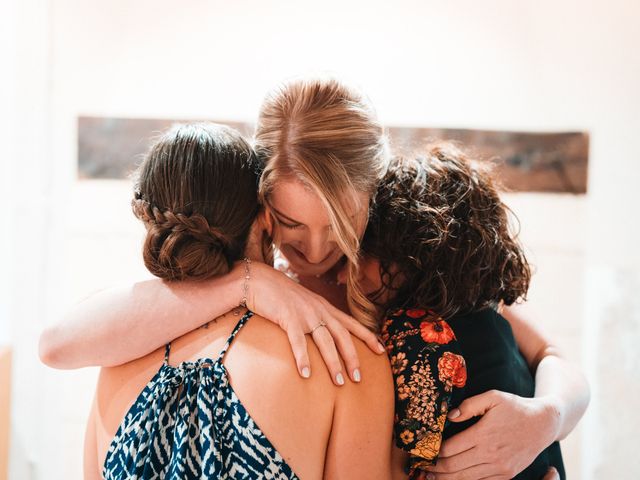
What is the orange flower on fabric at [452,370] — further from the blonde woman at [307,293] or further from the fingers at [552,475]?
the fingers at [552,475]

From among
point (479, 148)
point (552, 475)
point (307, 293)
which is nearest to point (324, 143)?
point (307, 293)

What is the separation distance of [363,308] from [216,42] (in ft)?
5.31

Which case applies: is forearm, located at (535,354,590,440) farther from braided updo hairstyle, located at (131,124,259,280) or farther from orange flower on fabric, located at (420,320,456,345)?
braided updo hairstyle, located at (131,124,259,280)

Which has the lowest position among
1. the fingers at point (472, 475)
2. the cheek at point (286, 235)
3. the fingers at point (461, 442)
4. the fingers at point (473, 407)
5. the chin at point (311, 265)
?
the fingers at point (472, 475)

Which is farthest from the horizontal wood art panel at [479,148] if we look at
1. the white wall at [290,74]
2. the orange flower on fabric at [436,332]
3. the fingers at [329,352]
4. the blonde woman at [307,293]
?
the fingers at [329,352]

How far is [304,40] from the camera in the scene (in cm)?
241

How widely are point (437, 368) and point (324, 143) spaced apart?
0.47m

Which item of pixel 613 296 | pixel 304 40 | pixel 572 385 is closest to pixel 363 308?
pixel 572 385

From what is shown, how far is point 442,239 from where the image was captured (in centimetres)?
113

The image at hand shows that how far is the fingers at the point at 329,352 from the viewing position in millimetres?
966

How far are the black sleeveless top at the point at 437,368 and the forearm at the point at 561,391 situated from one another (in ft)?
0.33

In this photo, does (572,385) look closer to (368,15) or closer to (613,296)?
(613,296)

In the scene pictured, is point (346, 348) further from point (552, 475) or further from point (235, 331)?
point (552, 475)

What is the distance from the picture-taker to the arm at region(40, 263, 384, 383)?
100cm
